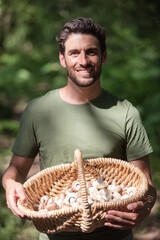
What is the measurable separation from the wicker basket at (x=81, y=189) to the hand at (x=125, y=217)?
0.03 metres

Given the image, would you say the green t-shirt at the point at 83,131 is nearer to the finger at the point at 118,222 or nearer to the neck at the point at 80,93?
the neck at the point at 80,93

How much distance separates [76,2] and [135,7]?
4.85 feet

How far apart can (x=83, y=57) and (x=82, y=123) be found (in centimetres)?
37

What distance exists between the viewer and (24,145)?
1.85m

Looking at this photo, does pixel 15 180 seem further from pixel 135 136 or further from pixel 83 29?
pixel 83 29

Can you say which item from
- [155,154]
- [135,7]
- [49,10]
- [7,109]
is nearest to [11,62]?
[7,109]

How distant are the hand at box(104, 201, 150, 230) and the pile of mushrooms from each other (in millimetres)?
161

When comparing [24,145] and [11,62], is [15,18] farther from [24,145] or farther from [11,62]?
[24,145]

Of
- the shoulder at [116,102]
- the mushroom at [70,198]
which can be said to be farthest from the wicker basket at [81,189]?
the shoulder at [116,102]

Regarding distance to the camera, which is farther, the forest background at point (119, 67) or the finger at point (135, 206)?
the forest background at point (119, 67)

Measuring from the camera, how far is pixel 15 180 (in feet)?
5.98

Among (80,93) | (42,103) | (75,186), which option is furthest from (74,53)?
(75,186)

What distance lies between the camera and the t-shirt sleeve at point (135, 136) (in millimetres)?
1794

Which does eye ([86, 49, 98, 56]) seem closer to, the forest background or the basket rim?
the basket rim
